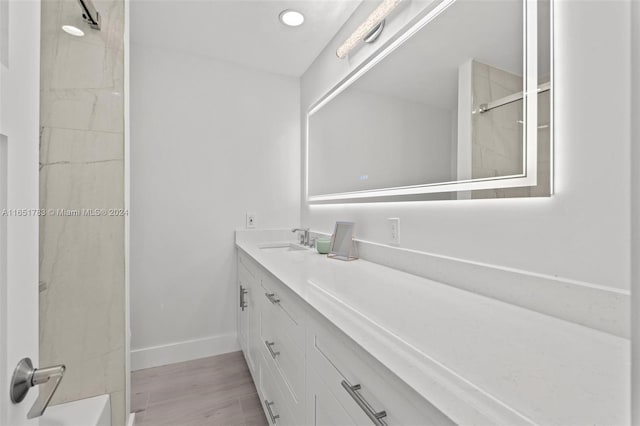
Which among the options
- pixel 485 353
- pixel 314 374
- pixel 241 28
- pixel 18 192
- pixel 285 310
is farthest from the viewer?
pixel 241 28

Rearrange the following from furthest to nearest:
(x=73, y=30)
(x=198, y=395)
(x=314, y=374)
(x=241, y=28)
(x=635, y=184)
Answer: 1. (x=241, y=28)
2. (x=198, y=395)
3. (x=73, y=30)
4. (x=314, y=374)
5. (x=635, y=184)

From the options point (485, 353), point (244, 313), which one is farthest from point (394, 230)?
point (244, 313)

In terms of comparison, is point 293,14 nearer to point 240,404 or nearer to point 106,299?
point 106,299

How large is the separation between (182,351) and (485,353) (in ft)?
7.33

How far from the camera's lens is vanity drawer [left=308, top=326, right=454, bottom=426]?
0.52m

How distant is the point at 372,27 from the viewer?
60.0 inches

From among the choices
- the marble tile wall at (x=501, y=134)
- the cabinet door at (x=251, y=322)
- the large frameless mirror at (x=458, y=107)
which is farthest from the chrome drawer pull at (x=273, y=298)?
the marble tile wall at (x=501, y=134)

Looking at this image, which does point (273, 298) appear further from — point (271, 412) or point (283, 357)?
point (271, 412)

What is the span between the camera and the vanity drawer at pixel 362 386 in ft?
1.72

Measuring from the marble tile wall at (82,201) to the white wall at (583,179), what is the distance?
1.52 m

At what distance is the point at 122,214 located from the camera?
1.36m

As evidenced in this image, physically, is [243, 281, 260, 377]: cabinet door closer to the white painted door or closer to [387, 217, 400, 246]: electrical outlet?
[387, 217, 400, 246]: electrical outlet

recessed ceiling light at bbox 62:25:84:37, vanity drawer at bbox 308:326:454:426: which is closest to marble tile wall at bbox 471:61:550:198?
vanity drawer at bbox 308:326:454:426

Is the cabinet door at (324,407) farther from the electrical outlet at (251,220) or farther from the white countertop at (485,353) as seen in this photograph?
the electrical outlet at (251,220)
